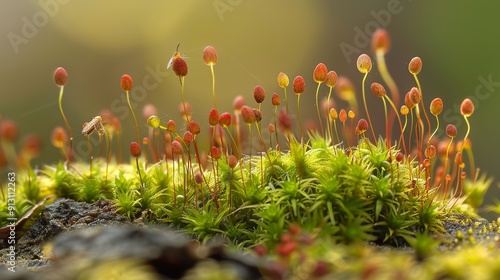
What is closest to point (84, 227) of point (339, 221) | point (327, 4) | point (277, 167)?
point (277, 167)

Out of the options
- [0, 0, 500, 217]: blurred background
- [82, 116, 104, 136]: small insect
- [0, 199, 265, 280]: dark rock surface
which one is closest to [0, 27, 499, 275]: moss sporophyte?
[82, 116, 104, 136]: small insect

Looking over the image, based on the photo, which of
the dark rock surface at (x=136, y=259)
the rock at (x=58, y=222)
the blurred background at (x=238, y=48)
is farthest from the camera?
the blurred background at (x=238, y=48)

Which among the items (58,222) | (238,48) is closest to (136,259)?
(58,222)

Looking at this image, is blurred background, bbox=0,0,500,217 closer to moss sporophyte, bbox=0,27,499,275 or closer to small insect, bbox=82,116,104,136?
small insect, bbox=82,116,104,136

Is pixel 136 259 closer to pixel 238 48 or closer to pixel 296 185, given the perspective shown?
pixel 296 185

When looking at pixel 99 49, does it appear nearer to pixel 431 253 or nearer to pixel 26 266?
pixel 26 266

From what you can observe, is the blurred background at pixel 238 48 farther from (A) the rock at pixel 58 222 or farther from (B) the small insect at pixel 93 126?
(A) the rock at pixel 58 222

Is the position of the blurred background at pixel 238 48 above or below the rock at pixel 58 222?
above

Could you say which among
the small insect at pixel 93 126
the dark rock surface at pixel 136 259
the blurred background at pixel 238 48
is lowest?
the dark rock surface at pixel 136 259

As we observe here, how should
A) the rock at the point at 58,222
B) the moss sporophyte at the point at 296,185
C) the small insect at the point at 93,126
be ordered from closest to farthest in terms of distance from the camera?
the moss sporophyte at the point at 296,185 → the rock at the point at 58,222 → the small insect at the point at 93,126

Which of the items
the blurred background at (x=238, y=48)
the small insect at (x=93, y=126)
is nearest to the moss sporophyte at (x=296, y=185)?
the small insect at (x=93, y=126)
